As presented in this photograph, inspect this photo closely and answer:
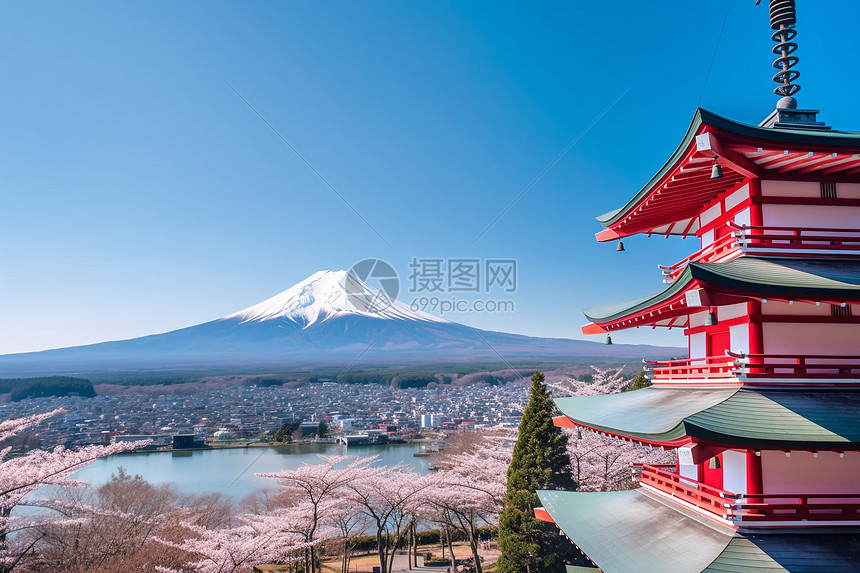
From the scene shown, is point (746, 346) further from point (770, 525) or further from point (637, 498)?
point (637, 498)

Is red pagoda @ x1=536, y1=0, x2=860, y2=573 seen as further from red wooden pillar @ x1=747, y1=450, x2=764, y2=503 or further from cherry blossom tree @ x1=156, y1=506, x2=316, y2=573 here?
cherry blossom tree @ x1=156, y1=506, x2=316, y2=573

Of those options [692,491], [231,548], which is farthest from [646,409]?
[231,548]

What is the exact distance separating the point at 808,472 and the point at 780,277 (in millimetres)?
2252

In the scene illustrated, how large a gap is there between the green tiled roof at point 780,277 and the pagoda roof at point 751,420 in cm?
117

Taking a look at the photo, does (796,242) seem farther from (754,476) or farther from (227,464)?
(227,464)

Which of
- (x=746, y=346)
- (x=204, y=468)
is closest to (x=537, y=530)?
(x=746, y=346)

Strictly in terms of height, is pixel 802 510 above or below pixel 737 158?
below

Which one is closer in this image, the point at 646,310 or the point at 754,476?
the point at 754,476

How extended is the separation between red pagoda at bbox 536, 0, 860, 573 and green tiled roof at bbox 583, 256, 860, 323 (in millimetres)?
18

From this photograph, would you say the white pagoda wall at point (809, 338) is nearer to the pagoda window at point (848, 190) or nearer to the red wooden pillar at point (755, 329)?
the red wooden pillar at point (755, 329)

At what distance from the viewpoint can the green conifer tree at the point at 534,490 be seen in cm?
1352

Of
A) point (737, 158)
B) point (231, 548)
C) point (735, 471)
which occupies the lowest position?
point (231, 548)

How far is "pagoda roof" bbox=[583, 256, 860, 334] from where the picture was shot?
17.5ft

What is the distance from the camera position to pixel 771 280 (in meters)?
5.48
